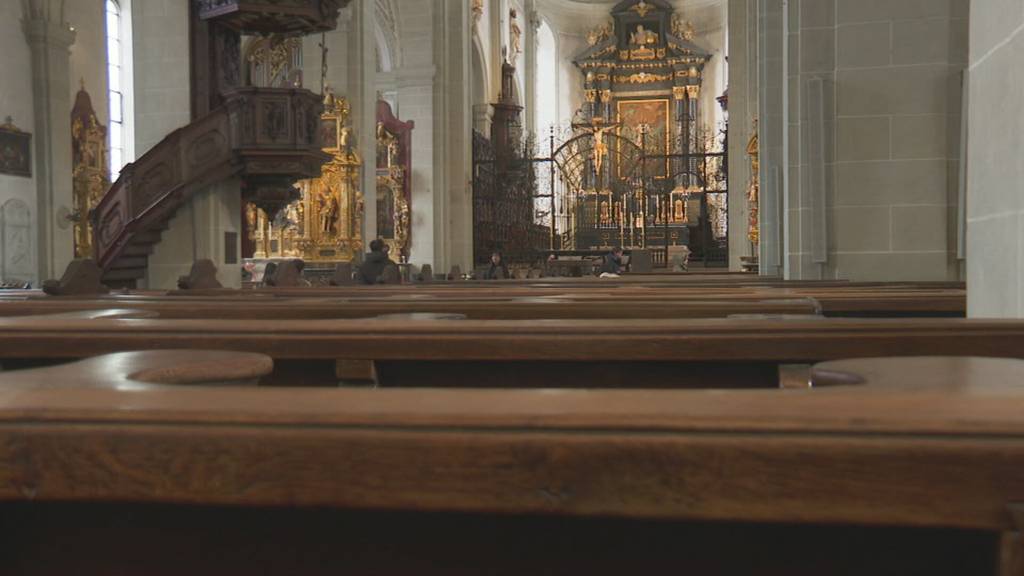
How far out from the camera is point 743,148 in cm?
1648

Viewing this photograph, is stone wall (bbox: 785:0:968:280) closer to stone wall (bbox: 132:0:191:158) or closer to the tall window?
stone wall (bbox: 132:0:191:158)

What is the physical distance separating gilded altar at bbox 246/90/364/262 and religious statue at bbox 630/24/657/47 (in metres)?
20.1

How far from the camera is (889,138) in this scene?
6.86 m

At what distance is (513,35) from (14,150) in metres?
15.7

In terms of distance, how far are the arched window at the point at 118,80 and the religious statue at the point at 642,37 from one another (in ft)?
61.7

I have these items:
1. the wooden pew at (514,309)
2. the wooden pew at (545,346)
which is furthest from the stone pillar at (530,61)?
the wooden pew at (545,346)

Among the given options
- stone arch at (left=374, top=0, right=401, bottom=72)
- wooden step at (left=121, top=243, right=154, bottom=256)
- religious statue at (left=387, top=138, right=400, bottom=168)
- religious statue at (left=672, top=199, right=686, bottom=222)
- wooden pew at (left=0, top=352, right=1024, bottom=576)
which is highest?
stone arch at (left=374, top=0, right=401, bottom=72)

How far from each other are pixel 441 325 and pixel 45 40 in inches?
619

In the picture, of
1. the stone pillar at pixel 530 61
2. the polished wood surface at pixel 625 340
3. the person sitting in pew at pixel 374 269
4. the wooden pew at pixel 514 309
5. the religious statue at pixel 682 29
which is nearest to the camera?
the polished wood surface at pixel 625 340

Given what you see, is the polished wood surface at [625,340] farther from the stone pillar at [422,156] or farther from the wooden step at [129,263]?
the stone pillar at [422,156]

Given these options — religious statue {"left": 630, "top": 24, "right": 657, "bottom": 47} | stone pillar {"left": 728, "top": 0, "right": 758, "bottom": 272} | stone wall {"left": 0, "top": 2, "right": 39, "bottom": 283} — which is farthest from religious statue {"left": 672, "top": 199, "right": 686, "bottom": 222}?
stone wall {"left": 0, "top": 2, "right": 39, "bottom": 283}

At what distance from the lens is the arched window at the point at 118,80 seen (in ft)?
61.5

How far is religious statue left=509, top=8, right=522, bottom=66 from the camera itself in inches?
1070

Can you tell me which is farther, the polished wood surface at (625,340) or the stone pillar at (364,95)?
the stone pillar at (364,95)
